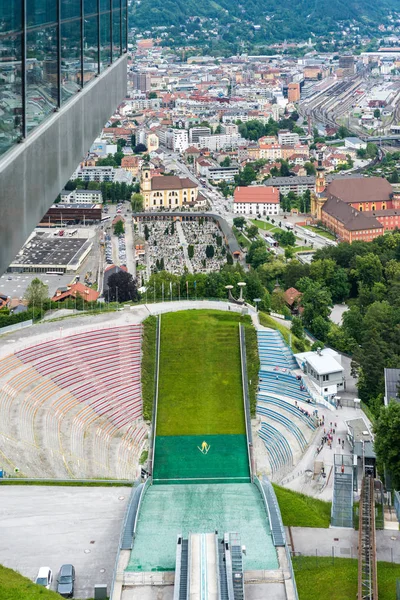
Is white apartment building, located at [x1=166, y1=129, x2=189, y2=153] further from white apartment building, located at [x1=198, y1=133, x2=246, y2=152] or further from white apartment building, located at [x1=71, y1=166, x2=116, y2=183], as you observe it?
white apartment building, located at [x1=71, y1=166, x2=116, y2=183]

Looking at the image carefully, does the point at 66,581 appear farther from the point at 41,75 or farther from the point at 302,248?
the point at 302,248

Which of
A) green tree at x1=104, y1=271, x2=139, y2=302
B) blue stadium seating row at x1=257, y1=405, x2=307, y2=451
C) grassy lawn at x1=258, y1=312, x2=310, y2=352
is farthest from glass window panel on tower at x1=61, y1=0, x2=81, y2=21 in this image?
green tree at x1=104, y1=271, x2=139, y2=302

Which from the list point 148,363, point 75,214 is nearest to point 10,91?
point 148,363

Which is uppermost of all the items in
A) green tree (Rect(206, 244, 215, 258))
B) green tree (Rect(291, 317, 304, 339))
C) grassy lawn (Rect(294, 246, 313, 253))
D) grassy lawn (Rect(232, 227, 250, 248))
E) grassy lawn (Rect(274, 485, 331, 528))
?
grassy lawn (Rect(274, 485, 331, 528))

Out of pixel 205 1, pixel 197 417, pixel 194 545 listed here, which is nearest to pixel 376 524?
pixel 194 545

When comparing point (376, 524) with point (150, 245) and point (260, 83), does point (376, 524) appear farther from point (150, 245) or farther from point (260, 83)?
point (260, 83)

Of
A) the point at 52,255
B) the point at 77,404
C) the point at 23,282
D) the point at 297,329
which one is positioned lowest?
the point at 52,255

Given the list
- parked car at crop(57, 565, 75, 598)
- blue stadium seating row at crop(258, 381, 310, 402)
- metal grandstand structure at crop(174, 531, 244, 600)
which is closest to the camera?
metal grandstand structure at crop(174, 531, 244, 600)
